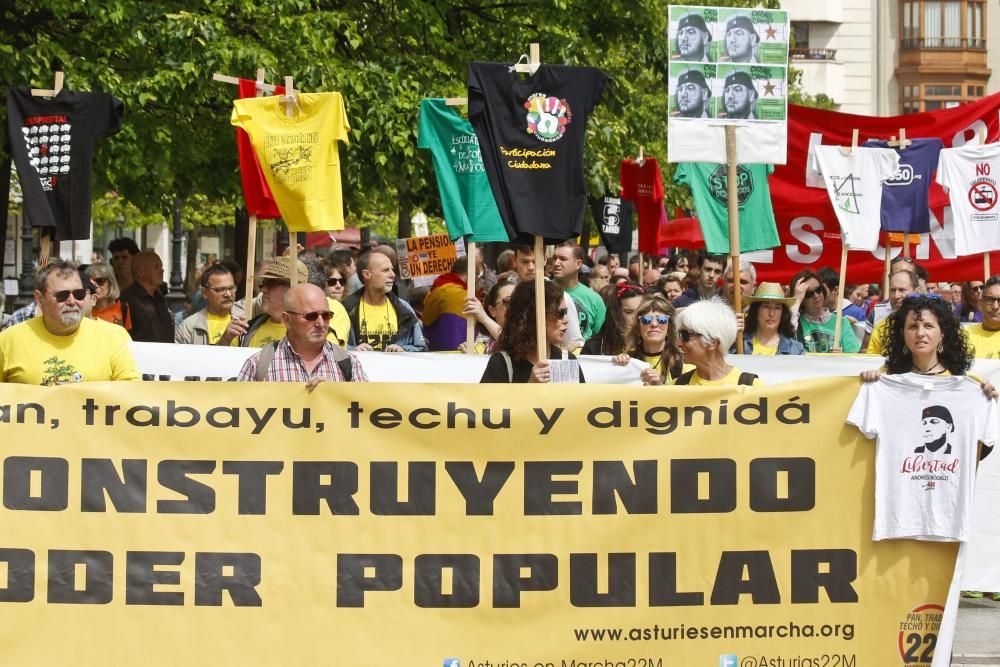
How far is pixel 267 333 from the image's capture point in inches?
358

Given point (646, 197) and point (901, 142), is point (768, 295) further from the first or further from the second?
point (646, 197)

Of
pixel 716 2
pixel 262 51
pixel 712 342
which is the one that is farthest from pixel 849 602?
pixel 716 2

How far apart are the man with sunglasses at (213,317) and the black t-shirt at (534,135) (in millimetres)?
2442

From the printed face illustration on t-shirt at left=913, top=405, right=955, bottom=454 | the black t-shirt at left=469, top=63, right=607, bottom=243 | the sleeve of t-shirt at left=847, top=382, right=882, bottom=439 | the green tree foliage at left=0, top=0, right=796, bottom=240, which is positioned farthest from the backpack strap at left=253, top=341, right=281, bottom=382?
the green tree foliage at left=0, top=0, right=796, bottom=240

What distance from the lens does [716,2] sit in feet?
113

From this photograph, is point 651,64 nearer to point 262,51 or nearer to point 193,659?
point 262,51

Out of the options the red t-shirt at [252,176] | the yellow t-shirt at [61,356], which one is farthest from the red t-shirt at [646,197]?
the yellow t-shirt at [61,356]

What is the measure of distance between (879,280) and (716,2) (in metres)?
21.4

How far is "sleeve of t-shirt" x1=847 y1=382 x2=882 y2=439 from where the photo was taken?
6.71 m

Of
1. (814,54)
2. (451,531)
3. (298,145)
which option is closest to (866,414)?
(451,531)

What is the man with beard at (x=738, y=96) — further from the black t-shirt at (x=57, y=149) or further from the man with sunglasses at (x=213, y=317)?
the black t-shirt at (x=57, y=149)

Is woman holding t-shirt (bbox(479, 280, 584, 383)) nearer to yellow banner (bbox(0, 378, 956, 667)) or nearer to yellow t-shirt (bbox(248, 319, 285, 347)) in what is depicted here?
yellow banner (bbox(0, 378, 956, 667))

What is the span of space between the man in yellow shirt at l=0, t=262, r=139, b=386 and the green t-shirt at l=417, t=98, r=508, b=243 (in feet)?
12.8

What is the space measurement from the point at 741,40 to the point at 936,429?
3.69 metres
